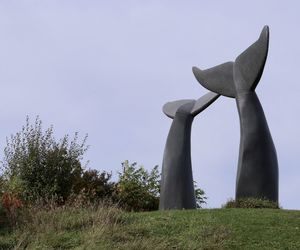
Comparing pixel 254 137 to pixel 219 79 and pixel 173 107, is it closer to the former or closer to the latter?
pixel 219 79

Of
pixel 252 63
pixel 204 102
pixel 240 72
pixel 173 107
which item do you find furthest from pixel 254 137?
pixel 173 107

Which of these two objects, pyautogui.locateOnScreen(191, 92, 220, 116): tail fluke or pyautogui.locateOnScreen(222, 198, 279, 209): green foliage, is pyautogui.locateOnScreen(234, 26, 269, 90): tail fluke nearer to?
pyautogui.locateOnScreen(191, 92, 220, 116): tail fluke

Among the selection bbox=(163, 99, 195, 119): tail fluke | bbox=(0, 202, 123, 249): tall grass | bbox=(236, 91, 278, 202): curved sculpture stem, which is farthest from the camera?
bbox=(163, 99, 195, 119): tail fluke

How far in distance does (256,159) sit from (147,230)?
6415 millimetres

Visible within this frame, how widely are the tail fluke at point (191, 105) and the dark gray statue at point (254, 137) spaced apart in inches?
54.3

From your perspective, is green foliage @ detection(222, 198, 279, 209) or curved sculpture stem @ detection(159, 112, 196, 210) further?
curved sculpture stem @ detection(159, 112, 196, 210)

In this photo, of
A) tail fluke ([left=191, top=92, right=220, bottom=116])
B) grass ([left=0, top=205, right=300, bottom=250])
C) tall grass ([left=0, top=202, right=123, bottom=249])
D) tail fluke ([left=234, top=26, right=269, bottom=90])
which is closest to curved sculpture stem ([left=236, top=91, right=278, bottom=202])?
tail fluke ([left=234, top=26, right=269, bottom=90])

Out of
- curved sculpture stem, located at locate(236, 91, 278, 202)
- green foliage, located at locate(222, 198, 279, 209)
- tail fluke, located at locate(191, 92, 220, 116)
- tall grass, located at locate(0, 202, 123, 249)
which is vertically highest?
tail fluke, located at locate(191, 92, 220, 116)

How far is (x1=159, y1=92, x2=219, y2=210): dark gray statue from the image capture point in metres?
20.8

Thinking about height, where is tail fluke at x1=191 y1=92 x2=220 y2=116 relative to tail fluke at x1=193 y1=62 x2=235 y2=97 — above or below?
below

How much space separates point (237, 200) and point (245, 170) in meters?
0.85

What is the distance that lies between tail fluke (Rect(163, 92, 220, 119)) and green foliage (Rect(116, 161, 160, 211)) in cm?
377

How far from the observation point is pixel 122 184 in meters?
26.2

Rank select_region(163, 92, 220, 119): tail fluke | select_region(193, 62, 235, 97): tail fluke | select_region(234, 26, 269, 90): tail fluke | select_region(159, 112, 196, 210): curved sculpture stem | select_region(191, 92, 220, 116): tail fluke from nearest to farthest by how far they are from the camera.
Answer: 1. select_region(234, 26, 269, 90): tail fluke
2. select_region(193, 62, 235, 97): tail fluke
3. select_region(159, 112, 196, 210): curved sculpture stem
4. select_region(191, 92, 220, 116): tail fluke
5. select_region(163, 92, 220, 119): tail fluke
